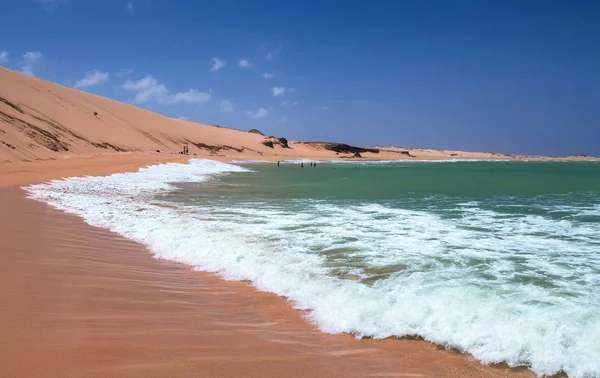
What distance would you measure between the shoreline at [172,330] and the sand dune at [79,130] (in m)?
19.4

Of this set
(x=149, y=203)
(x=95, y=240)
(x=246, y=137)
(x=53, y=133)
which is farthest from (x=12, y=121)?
(x=246, y=137)

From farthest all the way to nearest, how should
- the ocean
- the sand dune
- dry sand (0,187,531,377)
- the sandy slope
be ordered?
the sand dune
the sandy slope
the ocean
dry sand (0,187,531,377)

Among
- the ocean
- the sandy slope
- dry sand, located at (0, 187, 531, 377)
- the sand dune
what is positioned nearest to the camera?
dry sand, located at (0, 187, 531, 377)

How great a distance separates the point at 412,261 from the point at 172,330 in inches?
142

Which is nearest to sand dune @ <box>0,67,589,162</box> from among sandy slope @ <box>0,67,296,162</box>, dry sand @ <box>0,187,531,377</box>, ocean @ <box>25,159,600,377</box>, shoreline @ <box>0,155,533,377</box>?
sandy slope @ <box>0,67,296,162</box>

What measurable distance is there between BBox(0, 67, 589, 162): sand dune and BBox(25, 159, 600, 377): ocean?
1622 centimetres

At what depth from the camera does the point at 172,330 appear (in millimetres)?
3607

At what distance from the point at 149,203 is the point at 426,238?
24.0 feet

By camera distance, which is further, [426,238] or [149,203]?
[149,203]

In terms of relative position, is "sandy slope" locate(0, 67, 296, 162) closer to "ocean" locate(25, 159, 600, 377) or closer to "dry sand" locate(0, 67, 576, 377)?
"ocean" locate(25, 159, 600, 377)

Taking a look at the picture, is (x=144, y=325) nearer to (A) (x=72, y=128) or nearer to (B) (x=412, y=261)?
(B) (x=412, y=261)

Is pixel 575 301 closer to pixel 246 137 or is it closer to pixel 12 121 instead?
pixel 12 121

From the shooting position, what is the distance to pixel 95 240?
705 centimetres

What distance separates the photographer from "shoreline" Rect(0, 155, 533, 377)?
9.91ft
